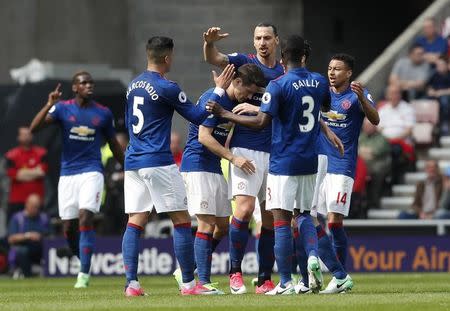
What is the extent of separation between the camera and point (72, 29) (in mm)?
27875

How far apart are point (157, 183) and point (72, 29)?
43.5 feet

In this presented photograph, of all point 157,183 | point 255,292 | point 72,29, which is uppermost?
point 72,29

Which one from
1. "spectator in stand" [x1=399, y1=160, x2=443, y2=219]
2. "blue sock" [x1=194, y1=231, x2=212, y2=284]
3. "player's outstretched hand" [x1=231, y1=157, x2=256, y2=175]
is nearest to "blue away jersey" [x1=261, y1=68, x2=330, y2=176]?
"player's outstretched hand" [x1=231, y1=157, x2=256, y2=175]

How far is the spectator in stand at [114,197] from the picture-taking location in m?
24.4

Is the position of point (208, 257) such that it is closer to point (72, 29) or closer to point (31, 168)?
point (31, 168)

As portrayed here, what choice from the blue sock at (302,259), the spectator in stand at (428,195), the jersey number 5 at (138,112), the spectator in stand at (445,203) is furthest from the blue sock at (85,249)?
the spectator in stand at (428,195)

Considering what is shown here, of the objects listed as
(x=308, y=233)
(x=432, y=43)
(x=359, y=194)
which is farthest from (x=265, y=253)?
(x=432, y=43)

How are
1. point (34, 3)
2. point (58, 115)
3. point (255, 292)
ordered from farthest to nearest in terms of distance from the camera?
point (34, 3)
point (58, 115)
point (255, 292)

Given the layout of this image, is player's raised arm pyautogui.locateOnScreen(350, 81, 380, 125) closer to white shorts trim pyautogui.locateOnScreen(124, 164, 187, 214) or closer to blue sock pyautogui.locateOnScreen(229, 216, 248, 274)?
blue sock pyautogui.locateOnScreen(229, 216, 248, 274)

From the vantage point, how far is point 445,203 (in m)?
23.9

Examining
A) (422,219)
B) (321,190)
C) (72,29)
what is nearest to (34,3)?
(72,29)

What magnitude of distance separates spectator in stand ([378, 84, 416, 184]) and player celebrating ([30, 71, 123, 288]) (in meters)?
7.31

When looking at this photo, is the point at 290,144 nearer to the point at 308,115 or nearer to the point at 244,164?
the point at 308,115

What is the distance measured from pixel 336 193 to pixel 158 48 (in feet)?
8.67
